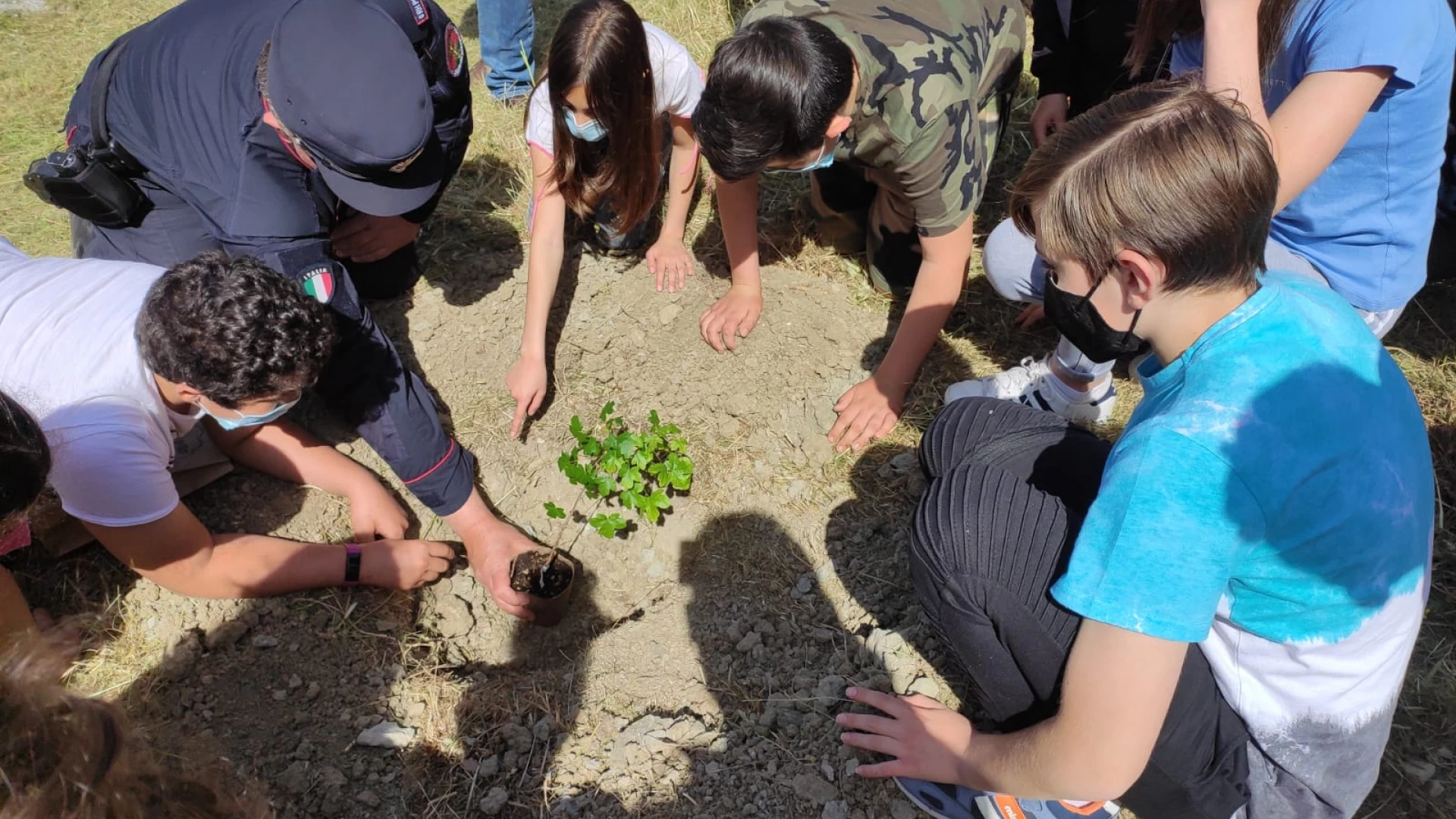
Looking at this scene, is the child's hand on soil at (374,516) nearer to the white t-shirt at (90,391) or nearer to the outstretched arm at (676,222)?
the white t-shirt at (90,391)

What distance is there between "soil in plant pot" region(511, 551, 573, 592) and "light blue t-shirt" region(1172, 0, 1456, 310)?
2.13m

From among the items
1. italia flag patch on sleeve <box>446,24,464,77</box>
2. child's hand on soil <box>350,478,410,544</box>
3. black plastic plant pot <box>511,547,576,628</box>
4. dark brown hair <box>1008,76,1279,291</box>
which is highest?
dark brown hair <box>1008,76,1279,291</box>

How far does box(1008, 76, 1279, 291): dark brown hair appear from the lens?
142 centimetres

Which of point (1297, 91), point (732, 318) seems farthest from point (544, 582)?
point (1297, 91)

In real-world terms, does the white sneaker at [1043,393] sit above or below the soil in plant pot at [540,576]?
above

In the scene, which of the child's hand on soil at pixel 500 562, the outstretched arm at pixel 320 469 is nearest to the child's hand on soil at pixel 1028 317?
the child's hand on soil at pixel 500 562

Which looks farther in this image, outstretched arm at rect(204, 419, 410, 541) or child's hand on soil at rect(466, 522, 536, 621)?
outstretched arm at rect(204, 419, 410, 541)

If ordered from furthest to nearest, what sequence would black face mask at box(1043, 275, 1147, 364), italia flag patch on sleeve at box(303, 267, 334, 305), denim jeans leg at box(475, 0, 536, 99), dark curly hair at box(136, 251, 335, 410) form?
1. denim jeans leg at box(475, 0, 536, 99)
2. italia flag patch on sleeve at box(303, 267, 334, 305)
3. dark curly hair at box(136, 251, 335, 410)
4. black face mask at box(1043, 275, 1147, 364)

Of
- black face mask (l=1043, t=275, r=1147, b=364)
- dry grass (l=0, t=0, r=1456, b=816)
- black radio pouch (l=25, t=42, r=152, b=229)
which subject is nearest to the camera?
black face mask (l=1043, t=275, r=1147, b=364)

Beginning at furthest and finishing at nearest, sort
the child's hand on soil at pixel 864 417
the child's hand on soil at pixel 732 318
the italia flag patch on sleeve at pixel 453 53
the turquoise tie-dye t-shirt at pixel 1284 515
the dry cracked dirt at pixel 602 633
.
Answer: the child's hand on soil at pixel 732 318 → the italia flag patch on sleeve at pixel 453 53 → the child's hand on soil at pixel 864 417 → the dry cracked dirt at pixel 602 633 → the turquoise tie-dye t-shirt at pixel 1284 515

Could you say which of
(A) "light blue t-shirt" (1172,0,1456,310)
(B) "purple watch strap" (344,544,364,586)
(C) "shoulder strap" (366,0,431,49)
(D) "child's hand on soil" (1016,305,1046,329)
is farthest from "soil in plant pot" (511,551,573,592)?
(A) "light blue t-shirt" (1172,0,1456,310)

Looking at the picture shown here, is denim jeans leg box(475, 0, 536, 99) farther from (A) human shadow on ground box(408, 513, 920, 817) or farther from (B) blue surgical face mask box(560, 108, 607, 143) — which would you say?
(A) human shadow on ground box(408, 513, 920, 817)

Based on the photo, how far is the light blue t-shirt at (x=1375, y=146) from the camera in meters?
1.94

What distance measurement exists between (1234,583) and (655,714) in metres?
1.38
